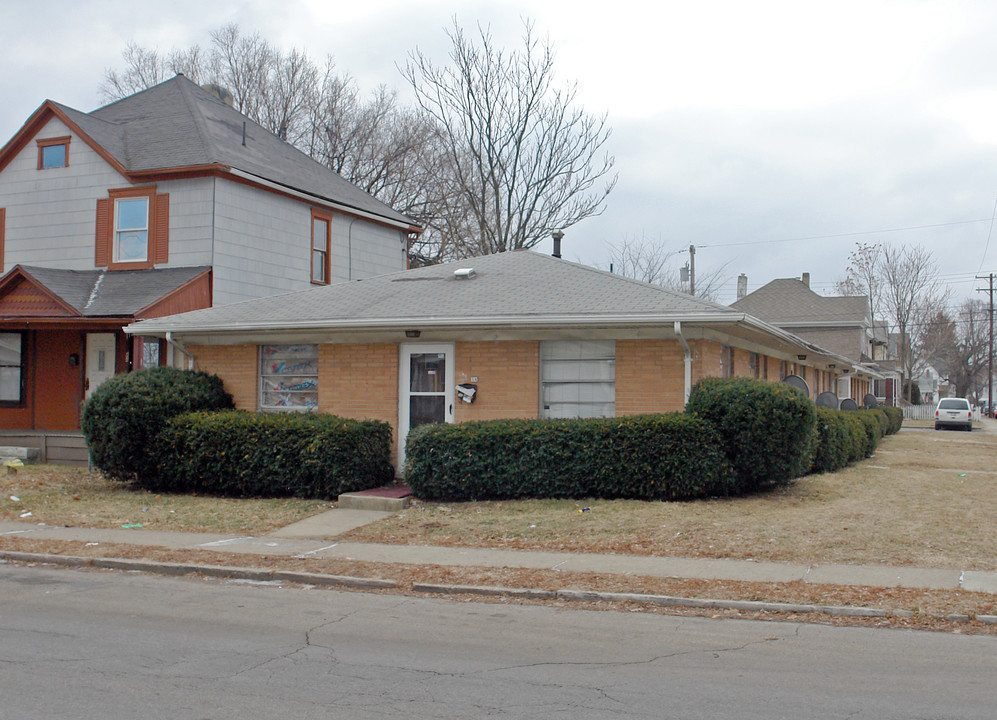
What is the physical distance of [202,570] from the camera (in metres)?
9.52

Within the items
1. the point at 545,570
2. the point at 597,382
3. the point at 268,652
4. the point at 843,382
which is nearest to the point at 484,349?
the point at 597,382

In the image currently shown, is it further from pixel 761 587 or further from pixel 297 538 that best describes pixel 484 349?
pixel 761 587

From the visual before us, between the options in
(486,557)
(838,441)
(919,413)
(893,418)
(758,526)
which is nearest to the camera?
(486,557)

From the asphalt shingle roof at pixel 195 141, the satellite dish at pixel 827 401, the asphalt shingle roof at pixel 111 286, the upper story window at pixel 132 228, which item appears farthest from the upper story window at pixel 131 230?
the satellite dish at pixel 827 401

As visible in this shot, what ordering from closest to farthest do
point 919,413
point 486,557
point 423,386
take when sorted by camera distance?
point 486,557 < point 423,386 < point 919,413

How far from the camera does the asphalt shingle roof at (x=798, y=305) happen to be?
49656 mm

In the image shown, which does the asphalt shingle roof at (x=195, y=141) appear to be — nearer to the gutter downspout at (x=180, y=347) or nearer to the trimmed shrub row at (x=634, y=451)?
the gutter downspout at (x=180, y=347)

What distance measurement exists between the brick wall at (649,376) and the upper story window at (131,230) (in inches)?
469

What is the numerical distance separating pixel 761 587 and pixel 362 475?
7.32 meters

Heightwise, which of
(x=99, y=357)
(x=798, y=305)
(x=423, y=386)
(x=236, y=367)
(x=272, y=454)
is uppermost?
(x=798, y=305)

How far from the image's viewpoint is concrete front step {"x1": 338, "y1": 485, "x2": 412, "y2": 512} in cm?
1298

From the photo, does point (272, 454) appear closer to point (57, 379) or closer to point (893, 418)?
point (57, 379)

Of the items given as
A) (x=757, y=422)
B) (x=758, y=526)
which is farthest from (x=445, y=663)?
(x=757, y=422)

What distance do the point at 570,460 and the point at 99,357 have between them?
39.5ft
